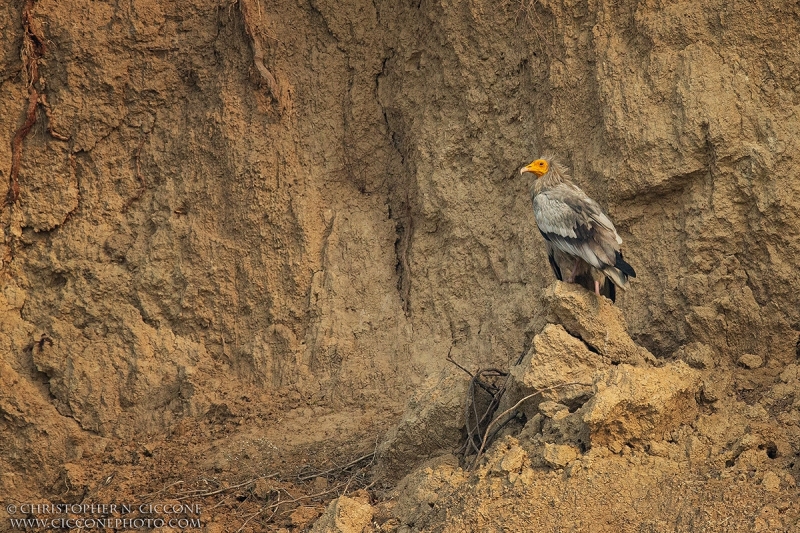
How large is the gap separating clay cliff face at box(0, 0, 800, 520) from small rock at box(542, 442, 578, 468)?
2.46m

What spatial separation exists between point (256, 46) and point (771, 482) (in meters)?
5.94

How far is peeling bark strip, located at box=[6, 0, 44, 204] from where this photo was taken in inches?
390

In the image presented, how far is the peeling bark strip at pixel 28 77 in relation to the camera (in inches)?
390

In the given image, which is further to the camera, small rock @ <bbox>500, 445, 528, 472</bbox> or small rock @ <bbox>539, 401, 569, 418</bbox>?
small rock @ <bbox>539, 401, 569, 418</bbox>

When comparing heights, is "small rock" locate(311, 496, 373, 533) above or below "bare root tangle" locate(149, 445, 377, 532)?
above

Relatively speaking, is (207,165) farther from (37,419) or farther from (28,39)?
(37,419)

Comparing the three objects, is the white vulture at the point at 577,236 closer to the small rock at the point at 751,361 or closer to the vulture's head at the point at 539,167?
the vulture's head at the point at 539,167

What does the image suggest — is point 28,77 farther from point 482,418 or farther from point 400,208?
point 482,418

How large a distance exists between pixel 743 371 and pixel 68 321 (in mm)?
5940

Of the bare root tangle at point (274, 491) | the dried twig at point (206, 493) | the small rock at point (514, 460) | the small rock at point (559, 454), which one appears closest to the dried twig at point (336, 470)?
the bare root tangle at point (274, 491)

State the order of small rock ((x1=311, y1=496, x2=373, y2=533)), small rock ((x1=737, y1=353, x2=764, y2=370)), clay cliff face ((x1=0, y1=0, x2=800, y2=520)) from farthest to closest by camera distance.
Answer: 1. clay cliff face ((x1=0, y1=0, x2=800, y2=520))
2. small rock ((x1=737, y1=353, x2=764, y2=370))
3. small rock ((x1=311, y1=496, x2=373, y2=533))

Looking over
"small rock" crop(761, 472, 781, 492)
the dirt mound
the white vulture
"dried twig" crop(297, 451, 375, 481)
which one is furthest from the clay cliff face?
"small rock" crop(761, 472, 781, 492)

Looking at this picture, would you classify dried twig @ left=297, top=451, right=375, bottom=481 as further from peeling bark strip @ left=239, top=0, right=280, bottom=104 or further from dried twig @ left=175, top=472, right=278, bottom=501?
peeling bark strip @ left=239, top=0, right=280, bottom=104

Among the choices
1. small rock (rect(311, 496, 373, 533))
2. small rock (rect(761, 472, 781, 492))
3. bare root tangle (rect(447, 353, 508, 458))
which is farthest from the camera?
bare root tangle (rect(447, 353, 508, 458))
